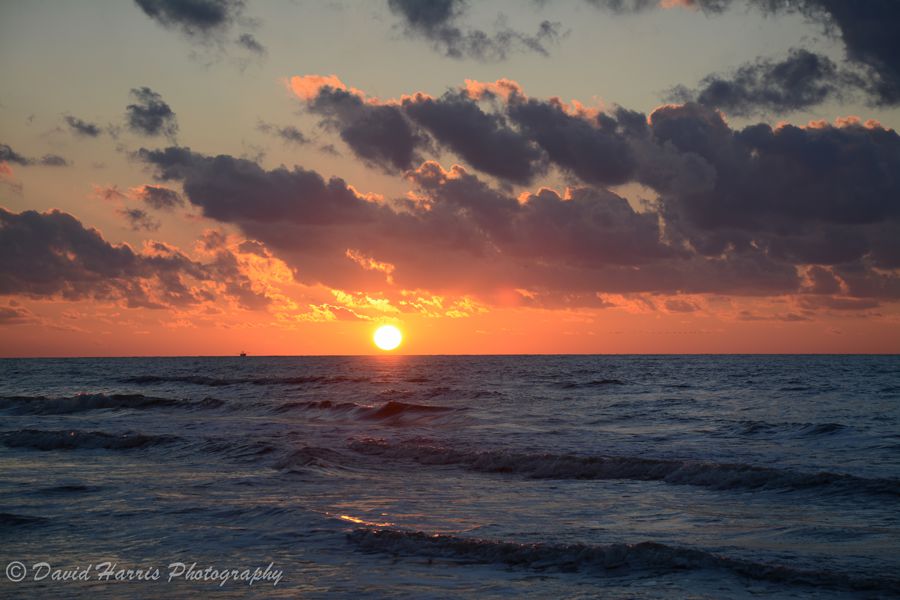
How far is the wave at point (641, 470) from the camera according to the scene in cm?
2222

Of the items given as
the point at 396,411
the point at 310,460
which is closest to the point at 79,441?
the point at 310,460

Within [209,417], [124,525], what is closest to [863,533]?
[124,525]

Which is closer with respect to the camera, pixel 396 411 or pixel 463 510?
pixel 463 510

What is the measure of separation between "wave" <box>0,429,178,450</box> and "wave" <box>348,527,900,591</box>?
69.0ft

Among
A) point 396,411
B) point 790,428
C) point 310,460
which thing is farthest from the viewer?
point 396,411

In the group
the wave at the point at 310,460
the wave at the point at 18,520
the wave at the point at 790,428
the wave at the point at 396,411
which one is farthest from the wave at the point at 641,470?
the wave at the point at 396,411

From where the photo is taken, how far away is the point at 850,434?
34312 millimetres

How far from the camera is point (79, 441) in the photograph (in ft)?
113

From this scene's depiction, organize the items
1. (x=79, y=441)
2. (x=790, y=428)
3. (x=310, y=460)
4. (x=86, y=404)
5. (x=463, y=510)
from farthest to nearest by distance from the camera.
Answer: (x=86, y=404) < (x=790, y=428) < (x=79, y=441) < (x=310, y=460) < (x=463, y=510)

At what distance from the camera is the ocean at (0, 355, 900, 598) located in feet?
43.5

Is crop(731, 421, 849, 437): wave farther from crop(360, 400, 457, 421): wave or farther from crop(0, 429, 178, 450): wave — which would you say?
crop(0, 429, 178, 450): wave

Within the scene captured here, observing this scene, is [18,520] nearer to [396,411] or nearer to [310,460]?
[310,460]

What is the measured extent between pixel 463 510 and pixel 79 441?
2292 cm

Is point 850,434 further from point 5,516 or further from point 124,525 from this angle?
point 5,516
